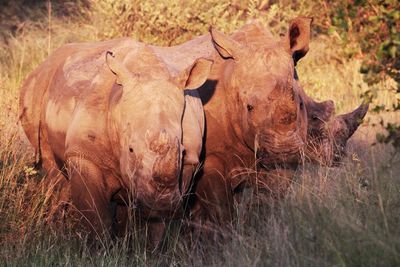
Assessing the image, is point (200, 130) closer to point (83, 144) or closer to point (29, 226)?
point (83, 144)

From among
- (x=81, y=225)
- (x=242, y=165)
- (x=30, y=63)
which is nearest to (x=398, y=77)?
(x=242, y=165)

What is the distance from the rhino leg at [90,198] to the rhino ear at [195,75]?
86 centimetres

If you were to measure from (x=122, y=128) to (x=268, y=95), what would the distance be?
3.66ft

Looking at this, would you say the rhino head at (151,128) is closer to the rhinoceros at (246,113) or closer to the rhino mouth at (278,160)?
the rhinoceros at (246,113)

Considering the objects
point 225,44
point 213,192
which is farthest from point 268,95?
point 213,192

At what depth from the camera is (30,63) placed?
13938 millimetres

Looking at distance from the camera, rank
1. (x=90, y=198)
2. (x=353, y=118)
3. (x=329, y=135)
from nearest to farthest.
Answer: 1. (x=90, y=198)
2. (x=329, y=135)
3. (x=353, y=118)

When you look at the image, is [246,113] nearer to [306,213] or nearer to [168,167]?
[168,167]

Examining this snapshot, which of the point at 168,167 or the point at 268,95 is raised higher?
the point at 268,95

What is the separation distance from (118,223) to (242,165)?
1050 mm

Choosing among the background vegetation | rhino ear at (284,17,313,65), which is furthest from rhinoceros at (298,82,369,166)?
rhino ear at (284,17,313,65)

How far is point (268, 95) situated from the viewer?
6945 millimetres

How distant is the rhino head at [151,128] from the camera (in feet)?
20.2

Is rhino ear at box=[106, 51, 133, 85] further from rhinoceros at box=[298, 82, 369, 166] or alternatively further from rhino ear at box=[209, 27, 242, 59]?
rhinoceros at box=[298, 82, 369, 166]
